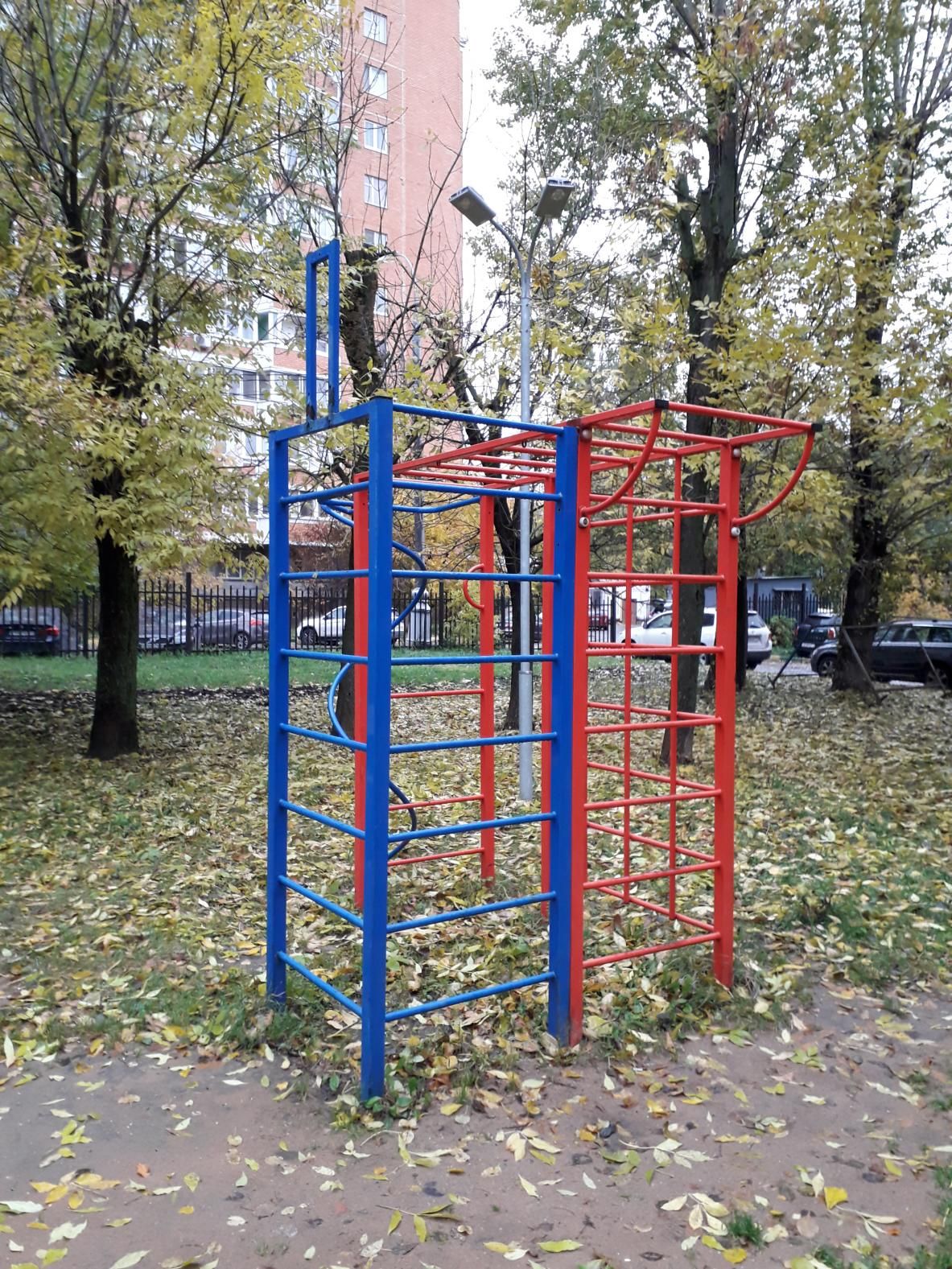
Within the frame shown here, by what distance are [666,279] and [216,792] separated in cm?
777

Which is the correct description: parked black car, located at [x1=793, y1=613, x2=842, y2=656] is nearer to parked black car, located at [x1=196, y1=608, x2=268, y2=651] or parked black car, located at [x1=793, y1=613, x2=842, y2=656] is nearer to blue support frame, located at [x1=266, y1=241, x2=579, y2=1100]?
parked black car, located at [x1=196, y1=608, x2=268, y2=651]

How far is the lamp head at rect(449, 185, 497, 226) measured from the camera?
6902 mm

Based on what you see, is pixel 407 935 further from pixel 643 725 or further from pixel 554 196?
pixel 554 196

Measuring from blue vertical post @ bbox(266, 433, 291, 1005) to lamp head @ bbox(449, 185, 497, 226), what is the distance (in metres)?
3.91

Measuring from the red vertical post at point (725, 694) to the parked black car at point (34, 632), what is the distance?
59.6ft

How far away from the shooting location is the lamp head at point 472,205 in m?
6.90

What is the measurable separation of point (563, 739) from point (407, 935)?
1718 mm

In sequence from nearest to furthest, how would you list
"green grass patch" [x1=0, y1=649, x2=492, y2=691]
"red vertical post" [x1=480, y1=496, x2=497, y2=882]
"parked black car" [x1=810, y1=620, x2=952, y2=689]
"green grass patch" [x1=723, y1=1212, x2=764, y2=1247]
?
"green grass patch" [x1=723, y1=1212, x2=764, y2=1247] < "red vertical post" [x1=480, y1=496, x2=497, y2=882] < "green grass patch" [x1=0, y1=649, x2=492, y2=691] < "parked black car" [x1=810, y1=620, x2=952, y2=689]

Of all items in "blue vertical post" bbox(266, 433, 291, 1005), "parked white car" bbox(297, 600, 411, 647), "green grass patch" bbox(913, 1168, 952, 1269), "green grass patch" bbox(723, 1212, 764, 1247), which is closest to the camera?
"green grass patch" bbox(913, 1168, 952, 1269)

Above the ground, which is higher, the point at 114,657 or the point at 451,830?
the point at 114,657

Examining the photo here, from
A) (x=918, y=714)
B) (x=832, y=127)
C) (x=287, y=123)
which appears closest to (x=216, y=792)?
(x=287, y=123)

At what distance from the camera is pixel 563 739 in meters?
3.53

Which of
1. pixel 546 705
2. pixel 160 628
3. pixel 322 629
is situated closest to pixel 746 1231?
pixel 546 705

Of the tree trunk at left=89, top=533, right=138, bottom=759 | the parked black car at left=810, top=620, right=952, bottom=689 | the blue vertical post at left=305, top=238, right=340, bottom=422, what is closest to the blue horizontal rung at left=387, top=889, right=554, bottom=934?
the blue vertical post at left=305, top=238, right=340, bottom=422
